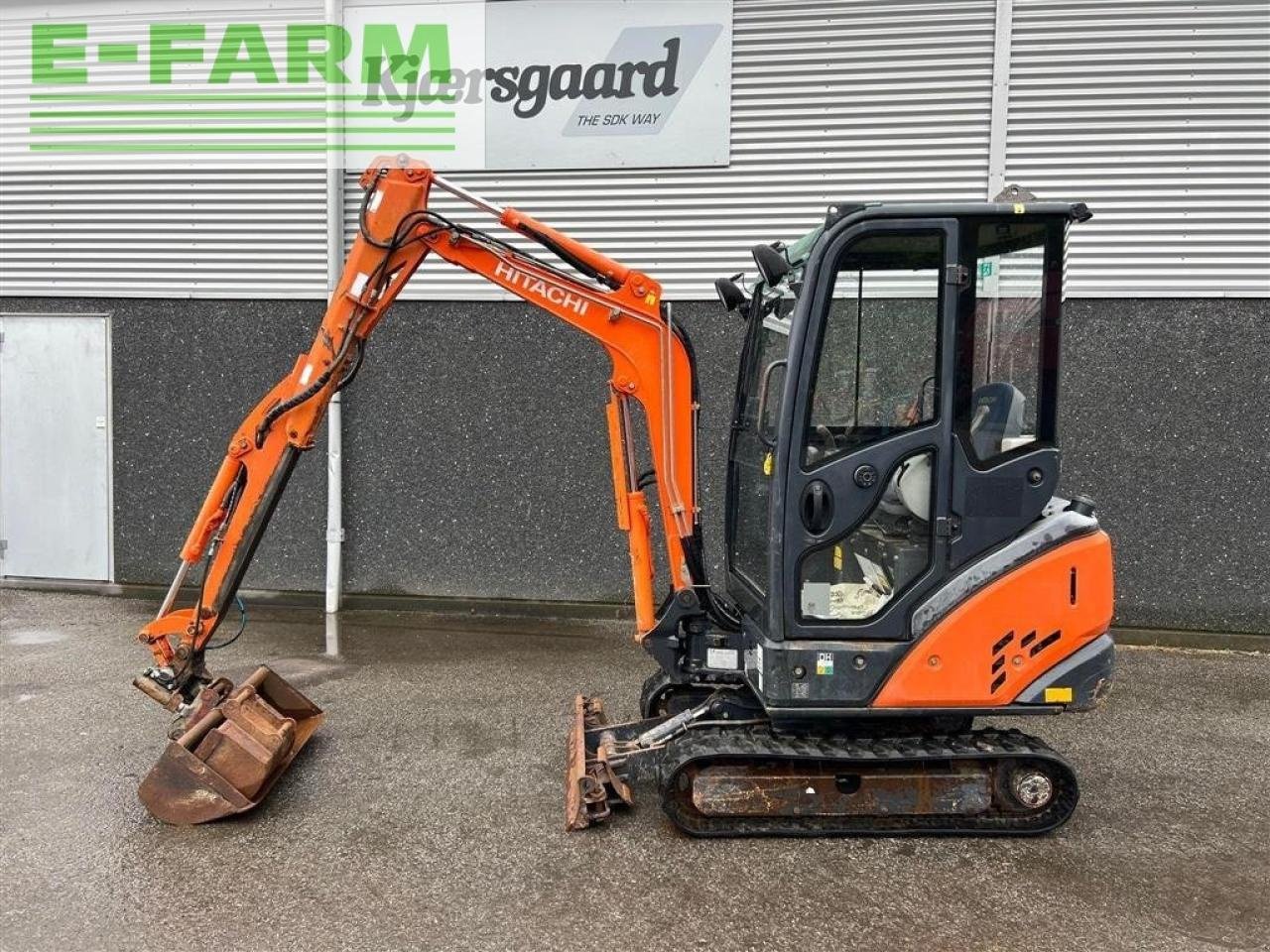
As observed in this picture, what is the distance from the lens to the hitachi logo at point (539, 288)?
367 centimetres

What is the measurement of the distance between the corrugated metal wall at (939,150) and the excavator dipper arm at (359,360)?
3133 mm

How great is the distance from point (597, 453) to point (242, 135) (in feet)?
13.4

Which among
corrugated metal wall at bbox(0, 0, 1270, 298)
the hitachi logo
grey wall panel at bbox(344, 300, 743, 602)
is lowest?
grey wall panel at bbox(344, 300, 743, 602)

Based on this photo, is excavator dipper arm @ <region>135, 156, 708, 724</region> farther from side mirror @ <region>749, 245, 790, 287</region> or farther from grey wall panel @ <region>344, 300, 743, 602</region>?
grey wall panel @ <region>344, 300, 743, 602</region>

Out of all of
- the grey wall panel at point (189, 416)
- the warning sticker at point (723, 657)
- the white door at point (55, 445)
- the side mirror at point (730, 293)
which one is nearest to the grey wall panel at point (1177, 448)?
the side mirror at point (730, 293)

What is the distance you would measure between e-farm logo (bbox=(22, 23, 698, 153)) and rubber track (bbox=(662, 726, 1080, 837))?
5.04 meters

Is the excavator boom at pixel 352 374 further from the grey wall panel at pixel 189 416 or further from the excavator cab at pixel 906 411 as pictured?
the grey wall panel at pixel 189 416

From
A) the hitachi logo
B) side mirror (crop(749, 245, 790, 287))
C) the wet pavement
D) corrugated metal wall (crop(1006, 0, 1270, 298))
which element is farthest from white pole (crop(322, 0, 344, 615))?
corrugated metal wall (crop(1006, 0, 1270, 298))

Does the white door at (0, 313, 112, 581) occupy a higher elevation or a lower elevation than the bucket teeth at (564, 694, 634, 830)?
higher

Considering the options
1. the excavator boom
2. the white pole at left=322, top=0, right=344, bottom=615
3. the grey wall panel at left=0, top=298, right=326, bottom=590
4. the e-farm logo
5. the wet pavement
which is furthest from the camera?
the grey wall panel at left=0, top=298, right=326, bottom=590

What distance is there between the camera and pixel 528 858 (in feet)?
10.7

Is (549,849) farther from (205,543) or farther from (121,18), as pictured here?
(121,18)

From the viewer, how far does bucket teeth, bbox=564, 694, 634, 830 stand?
11.3 ft

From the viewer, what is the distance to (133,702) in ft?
16.0
